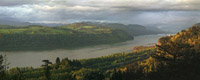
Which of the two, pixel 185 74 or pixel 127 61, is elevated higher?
pixel 185 74

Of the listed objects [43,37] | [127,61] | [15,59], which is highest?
[43,37]

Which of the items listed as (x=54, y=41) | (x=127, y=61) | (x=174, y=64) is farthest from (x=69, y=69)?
(x=54, y=41)

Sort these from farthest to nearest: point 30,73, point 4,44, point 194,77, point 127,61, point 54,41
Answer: point 54,41
point 4,44
point 127,61
point 30,73
point 194,77

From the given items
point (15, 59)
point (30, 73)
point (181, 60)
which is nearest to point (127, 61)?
point (30, 73)

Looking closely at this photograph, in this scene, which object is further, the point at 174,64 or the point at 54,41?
the point at 54,41

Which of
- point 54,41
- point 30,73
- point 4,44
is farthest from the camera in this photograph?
point 54,41

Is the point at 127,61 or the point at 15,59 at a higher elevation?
the point at 15,59

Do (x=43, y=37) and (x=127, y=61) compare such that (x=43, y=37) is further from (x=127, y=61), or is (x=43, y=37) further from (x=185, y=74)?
(x=185, y=74)

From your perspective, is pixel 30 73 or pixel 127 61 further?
pixel 127 61

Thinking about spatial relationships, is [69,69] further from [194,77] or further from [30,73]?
[194,77]
